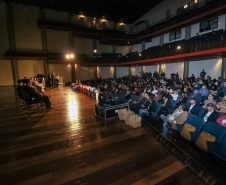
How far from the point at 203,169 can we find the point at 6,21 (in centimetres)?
2235

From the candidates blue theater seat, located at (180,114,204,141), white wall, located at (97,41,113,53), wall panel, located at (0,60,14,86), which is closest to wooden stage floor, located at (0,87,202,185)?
blue theater seat, located at (180,114,204,141)

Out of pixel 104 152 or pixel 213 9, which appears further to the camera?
pixel 213 9

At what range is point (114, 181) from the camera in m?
2.34

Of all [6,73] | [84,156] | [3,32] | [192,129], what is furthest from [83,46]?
[192,129]

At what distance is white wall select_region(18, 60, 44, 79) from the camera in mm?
17391

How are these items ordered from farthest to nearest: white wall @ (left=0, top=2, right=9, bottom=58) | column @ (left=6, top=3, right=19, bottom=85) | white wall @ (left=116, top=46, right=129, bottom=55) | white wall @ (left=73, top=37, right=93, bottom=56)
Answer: white wall @ (left=116, top=46, right=129, bottom=55) < white wall @ (left=73, top=37, right=93, bottom=56) < column @ (left=6, top=3, right=19, bottom=85) < white wall @ (left=0, top=2, right=9, bottom=58)

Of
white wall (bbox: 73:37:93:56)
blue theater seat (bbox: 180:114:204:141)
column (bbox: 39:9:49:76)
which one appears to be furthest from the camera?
white wall (bbox: 73:37:93:56)

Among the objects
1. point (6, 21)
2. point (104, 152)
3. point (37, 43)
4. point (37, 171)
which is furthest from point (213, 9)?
point (6, 21)

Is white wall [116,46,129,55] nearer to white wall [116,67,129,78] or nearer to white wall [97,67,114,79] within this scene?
white wall [116,67,129,78]

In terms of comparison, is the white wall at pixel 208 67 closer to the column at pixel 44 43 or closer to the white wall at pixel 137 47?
the white wall at pixel 137 47

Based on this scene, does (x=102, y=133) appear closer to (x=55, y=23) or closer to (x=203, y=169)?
(x=203, y=169)

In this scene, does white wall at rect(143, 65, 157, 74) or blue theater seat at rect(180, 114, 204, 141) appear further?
white wall at rect(143, 65, 157, 74)

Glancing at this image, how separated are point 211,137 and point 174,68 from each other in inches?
609

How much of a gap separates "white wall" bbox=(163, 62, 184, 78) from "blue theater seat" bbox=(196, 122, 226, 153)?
47.1 ft
